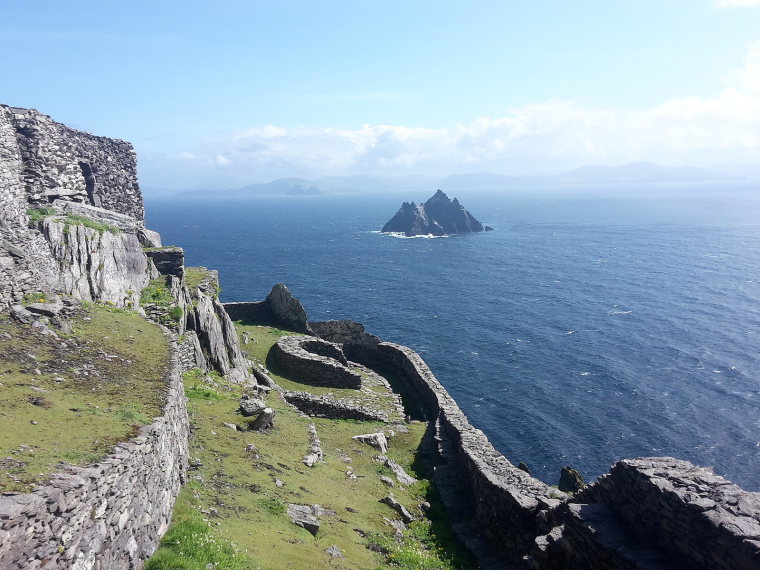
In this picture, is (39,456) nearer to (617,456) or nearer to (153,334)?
(153,334)

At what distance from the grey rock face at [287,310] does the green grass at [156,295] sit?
2144cm

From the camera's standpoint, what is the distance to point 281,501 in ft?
56.0

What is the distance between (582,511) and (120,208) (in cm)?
3279

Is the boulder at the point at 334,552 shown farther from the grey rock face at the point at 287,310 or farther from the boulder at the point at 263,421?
the grey rock face at the point at 287,310

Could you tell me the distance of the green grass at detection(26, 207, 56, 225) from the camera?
22.6 metres

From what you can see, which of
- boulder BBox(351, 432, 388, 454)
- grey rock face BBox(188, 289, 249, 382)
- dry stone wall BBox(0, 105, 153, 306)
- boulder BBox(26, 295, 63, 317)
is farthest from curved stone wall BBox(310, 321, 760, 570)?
dry stone wall BBox(0, 105, 153, 306)

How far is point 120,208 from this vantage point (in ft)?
118

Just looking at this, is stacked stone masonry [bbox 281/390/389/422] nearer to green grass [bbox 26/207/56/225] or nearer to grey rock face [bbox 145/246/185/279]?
grey rock face [bbox 145/246/185/279]

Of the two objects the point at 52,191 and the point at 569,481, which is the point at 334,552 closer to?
the point at 52,191

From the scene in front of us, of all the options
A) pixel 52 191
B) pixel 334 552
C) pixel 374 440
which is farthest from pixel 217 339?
pixel 334 552

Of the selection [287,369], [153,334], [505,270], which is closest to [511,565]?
[153,334]

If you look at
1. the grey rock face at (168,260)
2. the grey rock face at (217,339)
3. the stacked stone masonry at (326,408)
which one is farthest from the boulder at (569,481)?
the grey rock face at (168,260)

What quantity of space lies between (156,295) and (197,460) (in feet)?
46.2

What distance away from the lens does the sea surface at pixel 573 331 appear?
51.9 metres
